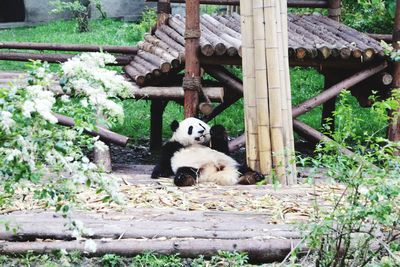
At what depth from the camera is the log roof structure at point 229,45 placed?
6.78m

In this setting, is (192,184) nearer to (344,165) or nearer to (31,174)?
(344,165)

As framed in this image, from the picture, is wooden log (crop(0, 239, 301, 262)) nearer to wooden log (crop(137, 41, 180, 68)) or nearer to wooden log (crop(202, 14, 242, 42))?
wooden log (crop(137, 41, 180, 68))

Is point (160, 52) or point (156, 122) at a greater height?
point (160, 52)

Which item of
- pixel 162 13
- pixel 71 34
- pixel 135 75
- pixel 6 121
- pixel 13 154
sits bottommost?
pixel 13 154

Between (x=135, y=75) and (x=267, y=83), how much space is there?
6.44 feet

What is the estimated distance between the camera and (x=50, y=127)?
3031mm

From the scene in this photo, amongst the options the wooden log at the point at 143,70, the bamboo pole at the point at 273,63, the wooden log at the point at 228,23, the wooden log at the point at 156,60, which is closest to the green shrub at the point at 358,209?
the bamboo pole at the point at 273,63

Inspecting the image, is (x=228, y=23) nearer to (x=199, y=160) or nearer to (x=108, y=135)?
(x=108, y=135)

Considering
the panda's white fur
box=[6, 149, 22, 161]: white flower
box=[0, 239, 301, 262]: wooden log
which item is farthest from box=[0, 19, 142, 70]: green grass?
box=[6, 149, 22, 161]: white flower

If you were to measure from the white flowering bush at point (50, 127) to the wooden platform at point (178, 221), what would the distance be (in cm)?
27

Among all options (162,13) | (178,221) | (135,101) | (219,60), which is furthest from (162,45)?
(178,221)

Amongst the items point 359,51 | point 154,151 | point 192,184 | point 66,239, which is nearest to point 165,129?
point 154,151

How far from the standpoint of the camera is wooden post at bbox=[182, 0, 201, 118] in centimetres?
654

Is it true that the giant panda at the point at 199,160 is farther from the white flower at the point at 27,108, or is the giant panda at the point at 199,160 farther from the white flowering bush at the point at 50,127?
the white flower at the point at 27,108
